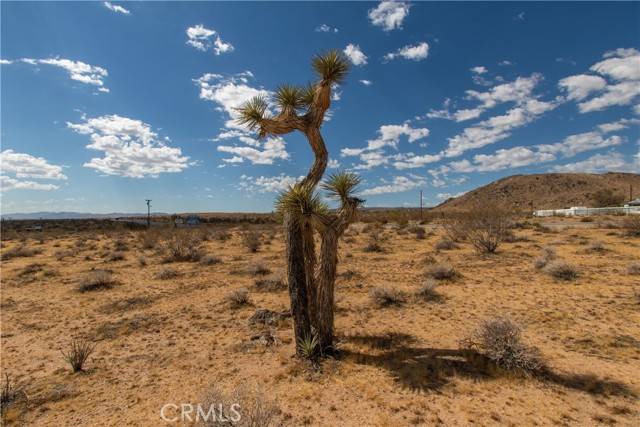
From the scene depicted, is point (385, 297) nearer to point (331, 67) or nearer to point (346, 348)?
point (346, 348)

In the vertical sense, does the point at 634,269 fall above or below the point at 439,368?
above

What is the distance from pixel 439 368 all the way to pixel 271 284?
620 centimetres

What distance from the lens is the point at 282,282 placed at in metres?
10.4

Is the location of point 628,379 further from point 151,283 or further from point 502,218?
point 151,283

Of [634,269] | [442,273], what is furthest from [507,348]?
[634,269]

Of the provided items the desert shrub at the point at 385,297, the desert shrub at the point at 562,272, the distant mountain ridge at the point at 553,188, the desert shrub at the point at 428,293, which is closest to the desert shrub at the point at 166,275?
the desert shrub at the point at 385,297

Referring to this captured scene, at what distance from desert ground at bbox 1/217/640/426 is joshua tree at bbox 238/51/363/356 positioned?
73cm

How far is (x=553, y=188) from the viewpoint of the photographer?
86.6 metres

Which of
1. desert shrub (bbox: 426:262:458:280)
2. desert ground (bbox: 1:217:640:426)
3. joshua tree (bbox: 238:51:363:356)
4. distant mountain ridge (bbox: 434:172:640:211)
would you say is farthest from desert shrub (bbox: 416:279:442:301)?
distant mountain ridge (bbox: 434:172:640:211)

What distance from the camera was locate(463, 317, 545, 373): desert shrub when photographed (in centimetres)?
476

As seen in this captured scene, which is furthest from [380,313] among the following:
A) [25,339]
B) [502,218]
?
[502,218]

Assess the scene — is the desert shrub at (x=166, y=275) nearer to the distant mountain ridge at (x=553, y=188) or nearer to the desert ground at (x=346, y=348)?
the desert ground at (x=346, y=348)

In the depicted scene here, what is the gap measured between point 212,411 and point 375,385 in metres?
2.50

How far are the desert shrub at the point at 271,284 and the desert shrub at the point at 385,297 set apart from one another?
312 cm
